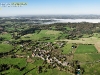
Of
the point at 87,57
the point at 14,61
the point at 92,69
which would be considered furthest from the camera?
the point at 87,57

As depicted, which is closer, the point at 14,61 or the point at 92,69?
the point at 92,69

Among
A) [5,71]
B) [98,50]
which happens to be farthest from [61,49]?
[5,71]

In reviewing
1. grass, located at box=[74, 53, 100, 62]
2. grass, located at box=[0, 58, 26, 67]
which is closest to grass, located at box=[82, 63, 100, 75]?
grass, located at box=[74, 53, 100, 62]

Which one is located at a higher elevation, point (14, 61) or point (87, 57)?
point (87, 57)

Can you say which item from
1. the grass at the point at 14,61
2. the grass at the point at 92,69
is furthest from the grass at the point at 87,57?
the grass at the point at 14,61

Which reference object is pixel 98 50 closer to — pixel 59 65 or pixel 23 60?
pixel 59 65

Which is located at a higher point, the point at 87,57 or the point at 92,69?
the point at 87,57

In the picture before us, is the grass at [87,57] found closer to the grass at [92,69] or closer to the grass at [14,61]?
the grass at [92,69]

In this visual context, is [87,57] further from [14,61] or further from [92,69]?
[14,61]

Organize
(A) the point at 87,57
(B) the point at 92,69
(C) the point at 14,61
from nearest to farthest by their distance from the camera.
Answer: (B) the point at 92,69 → (C) the point at 14,61 → (A) the point at 87,57

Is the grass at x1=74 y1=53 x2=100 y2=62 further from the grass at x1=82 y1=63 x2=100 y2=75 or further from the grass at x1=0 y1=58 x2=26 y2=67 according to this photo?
the grass at x1=0 y1=58 x2=26 y2=67

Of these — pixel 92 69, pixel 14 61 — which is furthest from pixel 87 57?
pixel 14 61

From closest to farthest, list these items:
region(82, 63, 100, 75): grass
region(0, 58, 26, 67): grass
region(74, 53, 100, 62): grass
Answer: region(82, 63, 100, 75): grass
region(0, 58, 26, 67): grass
region(74, 53, 100, 62): grass
